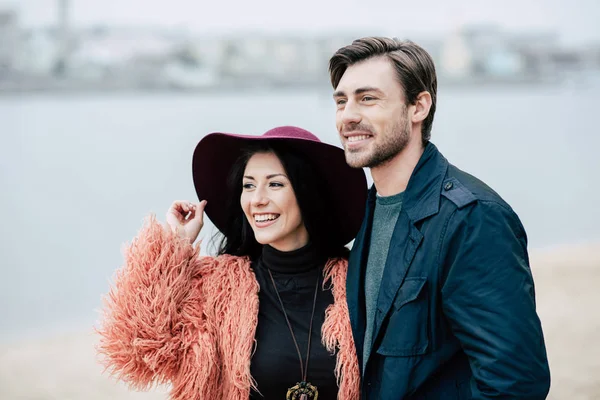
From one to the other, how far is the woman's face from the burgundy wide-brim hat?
3.0 inches

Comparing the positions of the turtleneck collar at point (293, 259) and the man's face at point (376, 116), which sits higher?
the man's face at point (376, 116)

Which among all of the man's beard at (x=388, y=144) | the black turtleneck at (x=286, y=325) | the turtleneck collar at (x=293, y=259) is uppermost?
the man's beard at (x=388, y=144)

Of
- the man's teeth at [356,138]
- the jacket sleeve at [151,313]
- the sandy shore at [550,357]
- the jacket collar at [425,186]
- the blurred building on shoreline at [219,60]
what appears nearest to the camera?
the jacket collar at [425,186]

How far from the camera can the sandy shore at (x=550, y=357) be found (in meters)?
5.11

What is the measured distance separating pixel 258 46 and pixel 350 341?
14174 mm

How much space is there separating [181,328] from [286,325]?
0.29 meters

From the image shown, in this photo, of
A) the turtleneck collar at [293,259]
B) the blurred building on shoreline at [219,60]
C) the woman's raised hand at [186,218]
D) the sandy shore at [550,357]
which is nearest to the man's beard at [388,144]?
the turtleneck collar at [293,259]

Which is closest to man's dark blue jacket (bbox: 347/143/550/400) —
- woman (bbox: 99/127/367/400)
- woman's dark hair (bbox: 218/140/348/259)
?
woman (bbox: 99/127/367/400)

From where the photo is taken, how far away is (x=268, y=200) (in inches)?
75.5

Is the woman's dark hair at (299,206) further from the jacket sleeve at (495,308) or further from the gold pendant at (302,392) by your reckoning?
the jacket sleeve at (495,308)

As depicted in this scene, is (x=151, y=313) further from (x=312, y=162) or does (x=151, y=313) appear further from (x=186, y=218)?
(x=312, y=162)

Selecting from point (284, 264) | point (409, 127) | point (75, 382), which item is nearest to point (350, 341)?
point (284, 264)

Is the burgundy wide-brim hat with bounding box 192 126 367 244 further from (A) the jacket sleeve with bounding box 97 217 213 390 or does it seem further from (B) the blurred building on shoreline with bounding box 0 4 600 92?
(B) the blurred building on shoreline with bounding box 0 4 600 92

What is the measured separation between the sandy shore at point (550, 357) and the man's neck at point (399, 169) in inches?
129
